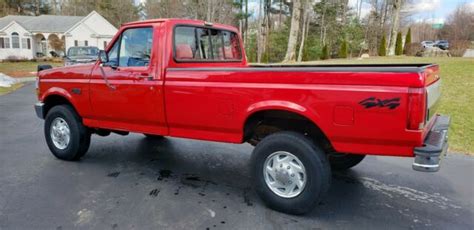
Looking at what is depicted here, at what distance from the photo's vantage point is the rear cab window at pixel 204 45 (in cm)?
462

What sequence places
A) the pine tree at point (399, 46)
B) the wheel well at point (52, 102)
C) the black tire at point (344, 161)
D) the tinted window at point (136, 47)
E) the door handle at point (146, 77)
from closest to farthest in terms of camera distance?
the door handle at point (146, 77)
the tinted window at point (136, 47)
the black tire at point (344, 161)
the wheel well at point (52, 102)
the pine tree at point (399, 46)

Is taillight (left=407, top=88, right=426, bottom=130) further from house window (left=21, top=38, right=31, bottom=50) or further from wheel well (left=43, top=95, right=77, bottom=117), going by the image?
house window (left=21, top=38, right=31, bottom=50)

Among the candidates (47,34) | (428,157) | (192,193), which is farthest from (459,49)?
(47,34)

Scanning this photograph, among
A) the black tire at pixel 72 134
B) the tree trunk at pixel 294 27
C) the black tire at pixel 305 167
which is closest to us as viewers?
the black tire at pixel 305 167

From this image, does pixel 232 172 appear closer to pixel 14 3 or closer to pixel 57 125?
pixel 57 125

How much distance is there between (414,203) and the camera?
13.3ft

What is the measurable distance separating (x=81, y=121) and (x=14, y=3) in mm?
60777

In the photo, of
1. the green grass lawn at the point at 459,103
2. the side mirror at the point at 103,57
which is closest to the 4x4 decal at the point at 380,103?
the side mirror at the point at 103,57

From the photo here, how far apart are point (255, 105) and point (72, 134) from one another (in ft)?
10.3

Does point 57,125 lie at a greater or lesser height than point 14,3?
lesser

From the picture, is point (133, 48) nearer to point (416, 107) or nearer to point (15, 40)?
point (416, 107)

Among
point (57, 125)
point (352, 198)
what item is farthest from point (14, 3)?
point (352, 198)

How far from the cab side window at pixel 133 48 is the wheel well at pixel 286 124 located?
1542 mm

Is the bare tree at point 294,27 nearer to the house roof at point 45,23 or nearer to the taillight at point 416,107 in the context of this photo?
the taillight at point 416,107
